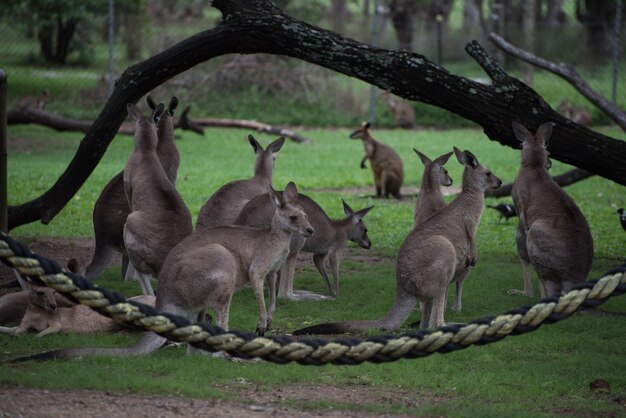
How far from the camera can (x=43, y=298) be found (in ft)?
20.4

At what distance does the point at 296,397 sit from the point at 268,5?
3.75 m

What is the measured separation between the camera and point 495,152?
56.0 ft

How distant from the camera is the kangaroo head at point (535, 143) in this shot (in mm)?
7520

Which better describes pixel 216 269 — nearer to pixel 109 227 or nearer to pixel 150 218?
pixel 150 218

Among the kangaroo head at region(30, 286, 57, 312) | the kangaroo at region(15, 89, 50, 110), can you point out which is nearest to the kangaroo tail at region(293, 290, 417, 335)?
the kangaroo head at region(30, 286, 57, 312)

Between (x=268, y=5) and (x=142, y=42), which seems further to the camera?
(x=142, y=42)

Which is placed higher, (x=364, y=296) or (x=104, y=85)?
(x=104, y=85)

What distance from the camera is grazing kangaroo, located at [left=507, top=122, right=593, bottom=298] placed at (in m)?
7.08

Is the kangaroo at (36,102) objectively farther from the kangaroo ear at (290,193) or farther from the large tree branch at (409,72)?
the kangaroo ear at (290,193)

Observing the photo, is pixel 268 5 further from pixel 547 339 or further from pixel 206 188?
pixel 206 188

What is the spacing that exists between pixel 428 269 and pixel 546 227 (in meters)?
1.20

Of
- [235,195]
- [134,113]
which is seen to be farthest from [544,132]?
[134,113]

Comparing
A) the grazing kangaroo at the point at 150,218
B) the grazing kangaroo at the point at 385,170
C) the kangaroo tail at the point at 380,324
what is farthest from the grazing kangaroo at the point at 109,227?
the grazing kangaroo at the point at 385,170

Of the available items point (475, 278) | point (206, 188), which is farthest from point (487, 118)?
point (206, 188)
